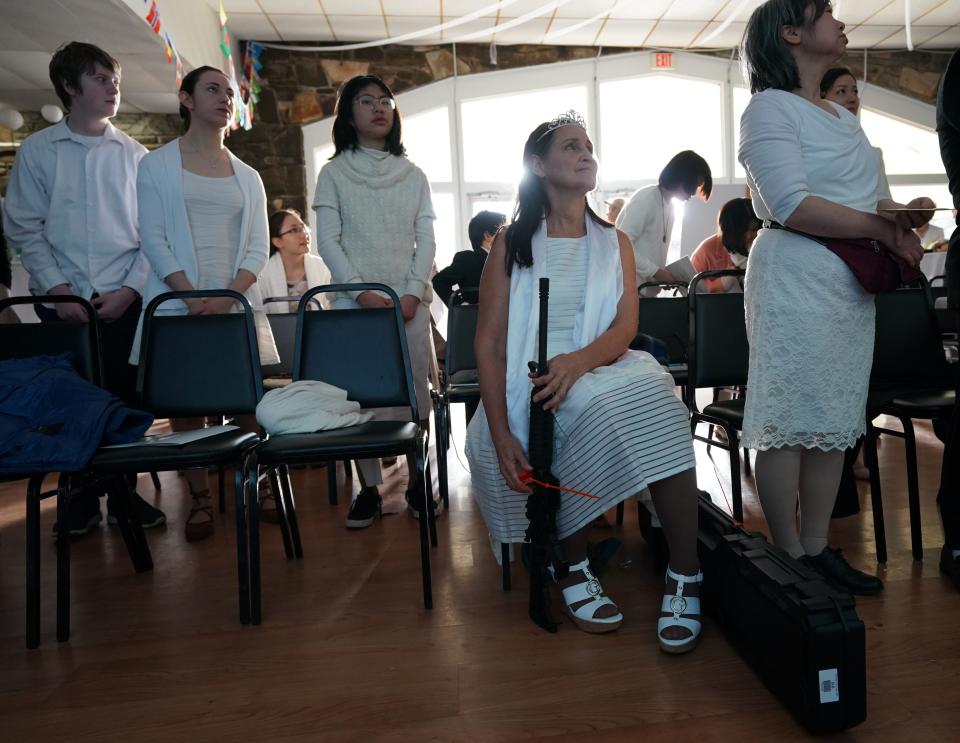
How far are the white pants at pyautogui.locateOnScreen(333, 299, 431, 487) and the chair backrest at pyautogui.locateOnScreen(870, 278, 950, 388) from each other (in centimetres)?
144

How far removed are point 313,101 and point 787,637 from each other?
673cm

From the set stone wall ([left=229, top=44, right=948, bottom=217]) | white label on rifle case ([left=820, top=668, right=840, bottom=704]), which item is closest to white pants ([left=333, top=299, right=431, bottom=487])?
white label on rifle case ([left=820, top=668, right=840, bottom=704])

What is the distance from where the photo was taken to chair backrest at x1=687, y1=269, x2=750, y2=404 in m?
2.17

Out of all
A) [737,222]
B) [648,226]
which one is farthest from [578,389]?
[737,222]

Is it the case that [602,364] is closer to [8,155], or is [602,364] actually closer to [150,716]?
[150,716]

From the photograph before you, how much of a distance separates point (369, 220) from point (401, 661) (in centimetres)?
151

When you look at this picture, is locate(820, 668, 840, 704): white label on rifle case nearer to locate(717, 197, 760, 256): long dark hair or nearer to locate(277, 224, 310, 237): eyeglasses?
locate(717, 197, 760, 256): long dark hair

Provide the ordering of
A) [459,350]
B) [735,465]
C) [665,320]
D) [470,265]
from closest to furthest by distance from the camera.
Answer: [735,465]
[459,350]
[665,320]
[470,265]

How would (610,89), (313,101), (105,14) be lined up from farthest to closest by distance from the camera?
(610,89), (313,101), (105,14)

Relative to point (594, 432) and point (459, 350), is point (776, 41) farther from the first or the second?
point (459, 350)

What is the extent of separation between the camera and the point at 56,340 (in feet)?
6.56

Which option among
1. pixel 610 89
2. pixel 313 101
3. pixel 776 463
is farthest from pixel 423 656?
pixel 610 89

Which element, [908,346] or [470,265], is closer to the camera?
[908,346]

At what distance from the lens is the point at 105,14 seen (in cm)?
411
